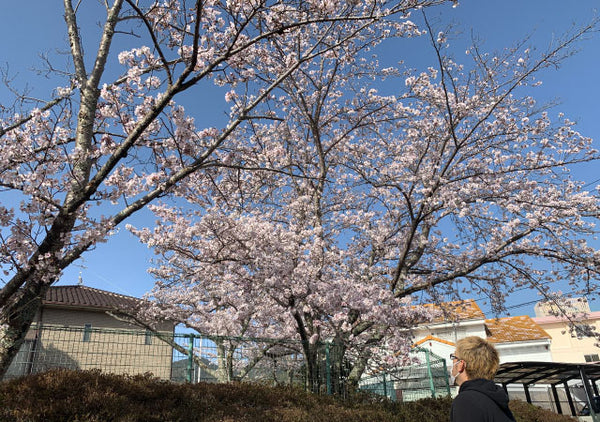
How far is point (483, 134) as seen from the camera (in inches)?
460

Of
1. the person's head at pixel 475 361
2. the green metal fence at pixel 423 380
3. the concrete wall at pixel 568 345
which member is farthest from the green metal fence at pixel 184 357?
the concrete wall at pixel 568 345

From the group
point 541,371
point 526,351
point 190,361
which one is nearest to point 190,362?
point 190,361

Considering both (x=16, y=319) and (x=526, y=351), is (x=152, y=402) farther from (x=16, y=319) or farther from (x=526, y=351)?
(x=526, y=351)

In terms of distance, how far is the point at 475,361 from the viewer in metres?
3.00

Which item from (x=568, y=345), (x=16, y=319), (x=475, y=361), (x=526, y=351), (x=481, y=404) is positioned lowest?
(x=481, y=404)

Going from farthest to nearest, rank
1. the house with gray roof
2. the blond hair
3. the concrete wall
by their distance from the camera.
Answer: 1. the concrete wall
2. the house with gray roof
3. the blond hair

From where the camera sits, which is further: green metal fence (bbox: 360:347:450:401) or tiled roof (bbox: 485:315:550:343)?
tiled roof (bbox: 485:315:550:343)

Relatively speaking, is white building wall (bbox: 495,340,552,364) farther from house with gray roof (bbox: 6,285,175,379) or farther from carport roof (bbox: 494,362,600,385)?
house with gray roof (bbox: 6,285,175,379)

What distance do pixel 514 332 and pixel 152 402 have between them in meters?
31.7

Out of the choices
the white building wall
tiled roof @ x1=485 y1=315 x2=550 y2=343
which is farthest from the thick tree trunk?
the white building wall

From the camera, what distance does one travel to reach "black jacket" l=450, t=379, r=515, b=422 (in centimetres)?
261

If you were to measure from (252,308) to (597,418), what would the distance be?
13977 mm

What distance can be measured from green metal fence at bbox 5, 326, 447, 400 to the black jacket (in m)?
4.23

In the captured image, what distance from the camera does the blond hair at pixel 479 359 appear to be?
2969 millimetres
